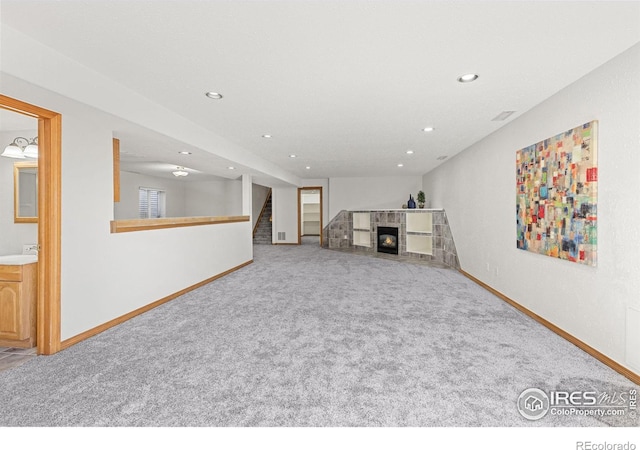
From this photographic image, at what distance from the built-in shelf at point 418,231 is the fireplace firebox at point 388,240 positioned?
14.5 inches

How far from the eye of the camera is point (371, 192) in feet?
31.8

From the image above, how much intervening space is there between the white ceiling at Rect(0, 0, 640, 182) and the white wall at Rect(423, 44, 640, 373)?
208 mm

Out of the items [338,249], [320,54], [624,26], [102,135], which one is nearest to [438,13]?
[320,54]

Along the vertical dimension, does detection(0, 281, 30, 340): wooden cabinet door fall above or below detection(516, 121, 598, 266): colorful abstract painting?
below

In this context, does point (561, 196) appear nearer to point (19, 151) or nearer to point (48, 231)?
point (48, 231)

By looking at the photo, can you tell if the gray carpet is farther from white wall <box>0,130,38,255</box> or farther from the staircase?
the staircase

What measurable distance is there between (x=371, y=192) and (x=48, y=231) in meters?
8.29

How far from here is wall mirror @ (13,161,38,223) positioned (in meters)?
3.33

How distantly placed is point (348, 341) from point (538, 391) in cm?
136

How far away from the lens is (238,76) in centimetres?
253

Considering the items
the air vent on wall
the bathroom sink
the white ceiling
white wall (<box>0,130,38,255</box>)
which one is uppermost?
the air vent on wall

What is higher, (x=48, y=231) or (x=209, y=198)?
(x=209, y=198)

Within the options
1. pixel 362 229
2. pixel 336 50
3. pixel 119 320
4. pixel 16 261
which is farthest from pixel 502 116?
pixel 362 229

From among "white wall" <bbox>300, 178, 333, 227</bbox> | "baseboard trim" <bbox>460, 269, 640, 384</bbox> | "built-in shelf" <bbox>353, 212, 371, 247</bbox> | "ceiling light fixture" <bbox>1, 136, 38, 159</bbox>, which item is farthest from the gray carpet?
"white wall" <bbox>300, 178, 333, 227</bbox>
